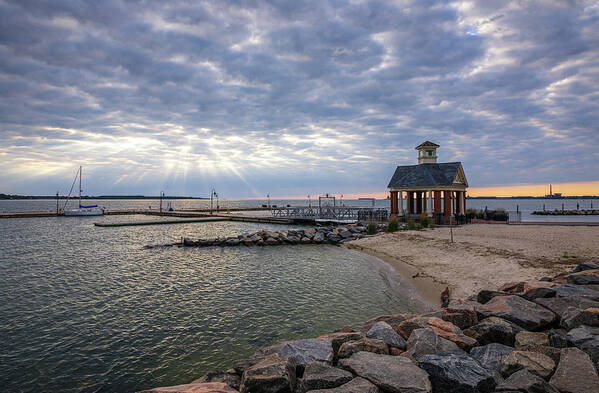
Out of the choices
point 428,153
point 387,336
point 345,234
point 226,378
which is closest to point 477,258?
point 387,336

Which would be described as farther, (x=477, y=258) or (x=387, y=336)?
(x=477, y=258)

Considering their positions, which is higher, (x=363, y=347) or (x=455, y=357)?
(x=455, y=357)

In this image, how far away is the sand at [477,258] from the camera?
10.6m

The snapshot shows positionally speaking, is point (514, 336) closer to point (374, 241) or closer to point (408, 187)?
point (374, 241)

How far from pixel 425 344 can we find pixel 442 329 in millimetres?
877

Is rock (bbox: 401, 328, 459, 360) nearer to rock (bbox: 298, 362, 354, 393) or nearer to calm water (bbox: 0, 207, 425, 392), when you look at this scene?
rock (bbox: 298, 362, 354, 393)

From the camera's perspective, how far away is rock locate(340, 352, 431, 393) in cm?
377

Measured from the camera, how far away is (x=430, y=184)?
29859 mm

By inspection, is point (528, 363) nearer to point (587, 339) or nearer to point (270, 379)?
point (587, 339)

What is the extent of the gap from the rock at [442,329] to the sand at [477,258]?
4411 mm

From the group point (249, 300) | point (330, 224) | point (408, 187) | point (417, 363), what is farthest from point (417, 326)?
point (330, 224)

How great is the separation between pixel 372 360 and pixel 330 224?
35432 millimetres

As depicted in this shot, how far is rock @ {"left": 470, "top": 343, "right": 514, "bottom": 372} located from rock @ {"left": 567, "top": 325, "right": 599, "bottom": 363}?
89 cm

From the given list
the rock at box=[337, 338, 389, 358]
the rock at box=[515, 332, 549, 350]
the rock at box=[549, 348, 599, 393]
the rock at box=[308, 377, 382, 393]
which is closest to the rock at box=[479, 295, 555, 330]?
the rock at box=[515, 332, 549, 350]
